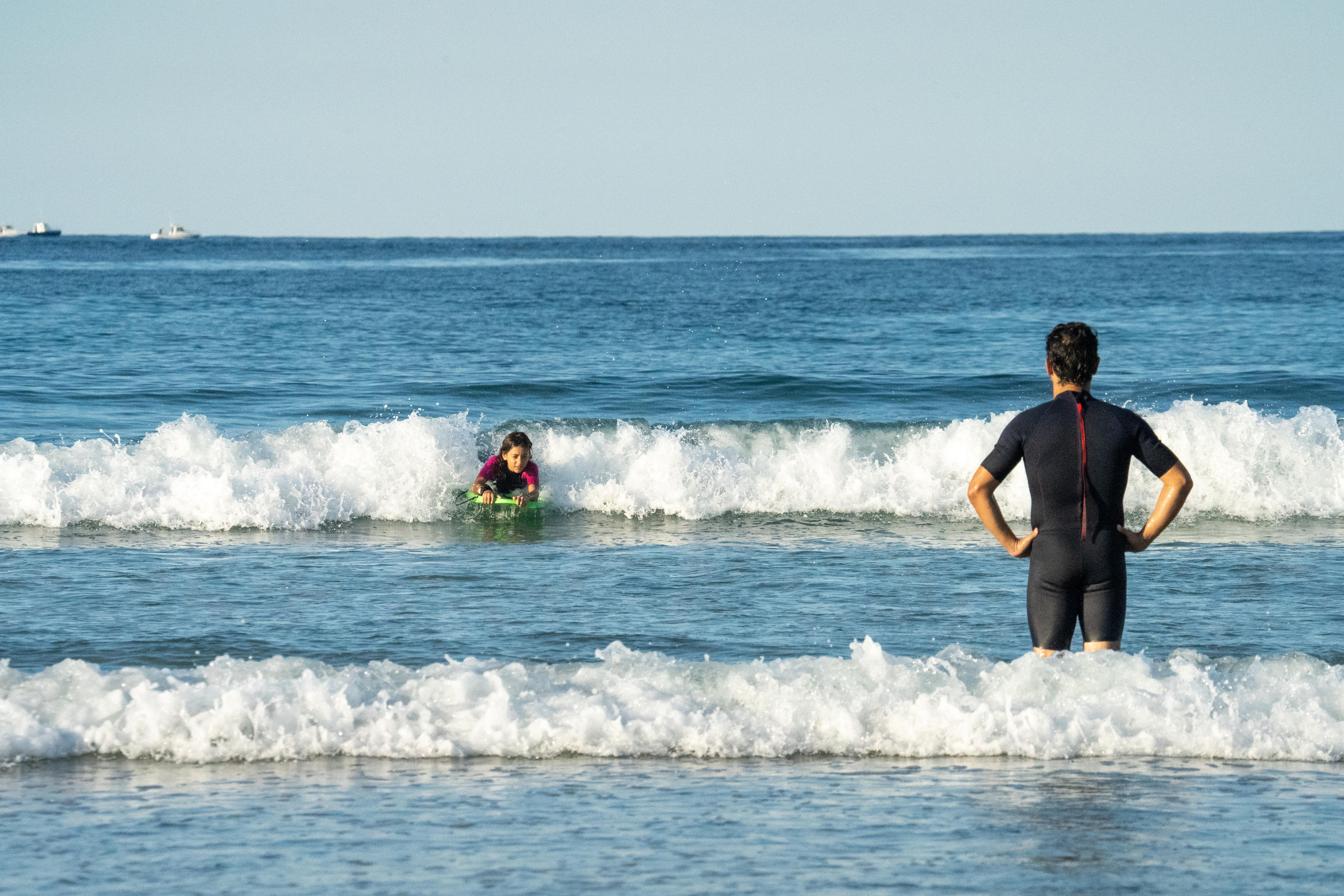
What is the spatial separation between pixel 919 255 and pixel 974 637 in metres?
120

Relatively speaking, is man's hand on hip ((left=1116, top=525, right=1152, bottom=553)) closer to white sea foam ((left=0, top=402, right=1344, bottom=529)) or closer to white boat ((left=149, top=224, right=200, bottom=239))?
white sea foam ((left=0, top=402, right=1344, bottom=529))

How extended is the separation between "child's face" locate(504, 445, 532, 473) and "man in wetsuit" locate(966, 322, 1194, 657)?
24.5ft

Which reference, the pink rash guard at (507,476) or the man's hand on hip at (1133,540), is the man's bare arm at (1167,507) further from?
the pink rash guard at (507,476)

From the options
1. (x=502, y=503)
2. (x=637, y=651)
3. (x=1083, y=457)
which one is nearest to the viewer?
(x=1083, y=457)

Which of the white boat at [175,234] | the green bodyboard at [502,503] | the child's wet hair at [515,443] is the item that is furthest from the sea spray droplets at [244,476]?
the white boat at [175,234]

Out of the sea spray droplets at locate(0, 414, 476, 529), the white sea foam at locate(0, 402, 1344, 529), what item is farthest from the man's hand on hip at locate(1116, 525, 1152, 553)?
the sea spray droplets at locate(0, 414, 476, 529)

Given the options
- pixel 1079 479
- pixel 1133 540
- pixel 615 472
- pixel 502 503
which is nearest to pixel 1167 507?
pixel 1133 540

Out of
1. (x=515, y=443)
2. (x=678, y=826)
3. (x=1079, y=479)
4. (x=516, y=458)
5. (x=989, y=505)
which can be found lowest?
(x=678, y=826)

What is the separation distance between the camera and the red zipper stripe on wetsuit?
18.0 ft

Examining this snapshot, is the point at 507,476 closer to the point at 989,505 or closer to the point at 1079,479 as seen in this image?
the point at 989,505

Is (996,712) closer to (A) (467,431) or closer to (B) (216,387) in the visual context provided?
(A) (467,431)

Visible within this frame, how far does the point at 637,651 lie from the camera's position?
7414mm

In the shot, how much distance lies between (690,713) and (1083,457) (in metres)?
2.05

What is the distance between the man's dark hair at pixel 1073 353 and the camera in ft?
18.0
